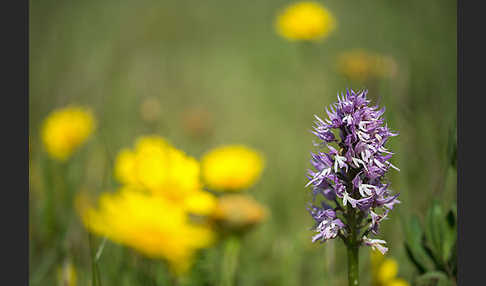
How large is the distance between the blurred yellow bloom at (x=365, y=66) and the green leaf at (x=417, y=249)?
1.24m

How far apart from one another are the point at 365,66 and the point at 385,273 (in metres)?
1.73

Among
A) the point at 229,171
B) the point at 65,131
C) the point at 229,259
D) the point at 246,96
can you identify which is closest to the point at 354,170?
the point at 229,259

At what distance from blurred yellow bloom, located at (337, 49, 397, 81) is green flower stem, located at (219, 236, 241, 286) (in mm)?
1348

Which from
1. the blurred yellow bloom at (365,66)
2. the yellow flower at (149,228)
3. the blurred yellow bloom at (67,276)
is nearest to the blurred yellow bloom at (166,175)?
the yellow flower at (149,228)

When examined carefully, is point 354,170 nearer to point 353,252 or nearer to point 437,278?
point 353,252

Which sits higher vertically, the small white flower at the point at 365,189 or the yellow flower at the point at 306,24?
the yellow flower at the point at 306,24

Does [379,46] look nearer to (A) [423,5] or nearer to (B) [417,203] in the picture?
(A) [423,5]

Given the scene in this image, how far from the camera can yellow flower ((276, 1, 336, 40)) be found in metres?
3.04

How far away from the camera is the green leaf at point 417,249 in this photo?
1488mm

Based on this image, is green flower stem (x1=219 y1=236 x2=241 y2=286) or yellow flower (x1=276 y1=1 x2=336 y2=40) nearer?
green flower stem (x1=219 y1=236 x2=241 y2=286)

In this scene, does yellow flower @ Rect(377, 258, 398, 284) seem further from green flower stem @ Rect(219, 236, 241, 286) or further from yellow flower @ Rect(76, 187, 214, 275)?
yellow flower @ Rect(76, 187, 214, 275)

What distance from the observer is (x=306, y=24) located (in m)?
3.06

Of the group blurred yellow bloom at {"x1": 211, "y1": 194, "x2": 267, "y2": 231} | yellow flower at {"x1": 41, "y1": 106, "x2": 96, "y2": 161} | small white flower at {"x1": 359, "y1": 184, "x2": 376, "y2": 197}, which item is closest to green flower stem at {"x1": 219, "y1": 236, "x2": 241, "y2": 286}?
blurred yellow bloom at {"x1": 211, "y1": 194, "x2": 267, "y2": 231}

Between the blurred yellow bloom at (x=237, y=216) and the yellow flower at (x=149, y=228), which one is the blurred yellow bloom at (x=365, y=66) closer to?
the blurred yellow bloom at (x=237, y=216)
